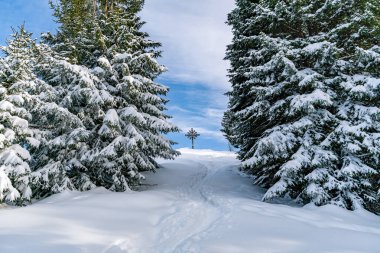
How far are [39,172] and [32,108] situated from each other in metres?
2.77

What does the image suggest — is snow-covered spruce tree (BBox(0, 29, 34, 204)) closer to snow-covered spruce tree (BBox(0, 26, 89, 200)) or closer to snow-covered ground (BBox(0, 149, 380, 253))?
snow-covered spruce tree (BBox(0, 26, 89, 200))

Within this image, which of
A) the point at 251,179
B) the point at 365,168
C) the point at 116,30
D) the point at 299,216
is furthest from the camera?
the point at 251,179

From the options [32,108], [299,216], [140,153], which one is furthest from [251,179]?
[32,108]

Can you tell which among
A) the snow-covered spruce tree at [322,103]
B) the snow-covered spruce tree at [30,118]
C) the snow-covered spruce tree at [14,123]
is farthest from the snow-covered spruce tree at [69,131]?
the snow-covered spruce tree at [322,103]

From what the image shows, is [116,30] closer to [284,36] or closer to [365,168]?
[284,36]

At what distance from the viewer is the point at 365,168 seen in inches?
436

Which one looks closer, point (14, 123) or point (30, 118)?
point (14, 123)

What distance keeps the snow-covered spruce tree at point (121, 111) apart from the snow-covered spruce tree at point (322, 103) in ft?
16.0

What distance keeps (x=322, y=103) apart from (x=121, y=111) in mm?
8930

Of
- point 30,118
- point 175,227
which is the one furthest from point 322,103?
point 30,118

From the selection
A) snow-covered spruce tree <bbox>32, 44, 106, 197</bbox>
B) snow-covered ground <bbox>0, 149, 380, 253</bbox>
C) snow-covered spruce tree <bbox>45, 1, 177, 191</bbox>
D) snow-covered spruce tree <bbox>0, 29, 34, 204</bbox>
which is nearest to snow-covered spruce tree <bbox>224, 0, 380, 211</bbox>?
snow-covered ground <bbox>0, 149, 380, 253</bbox>

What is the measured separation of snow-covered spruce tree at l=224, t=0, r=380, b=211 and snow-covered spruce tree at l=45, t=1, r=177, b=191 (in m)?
4.88

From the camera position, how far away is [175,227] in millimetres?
8766

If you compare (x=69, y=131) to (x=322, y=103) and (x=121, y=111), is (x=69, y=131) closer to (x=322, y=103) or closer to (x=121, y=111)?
(x=121, y=111)
